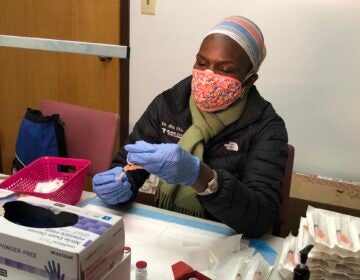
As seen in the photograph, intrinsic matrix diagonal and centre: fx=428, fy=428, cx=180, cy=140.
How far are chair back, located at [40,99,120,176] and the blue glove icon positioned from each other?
3.59 feet

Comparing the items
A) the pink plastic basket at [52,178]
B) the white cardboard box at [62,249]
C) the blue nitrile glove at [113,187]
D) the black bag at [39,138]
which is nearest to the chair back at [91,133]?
the black bag at [39,138]

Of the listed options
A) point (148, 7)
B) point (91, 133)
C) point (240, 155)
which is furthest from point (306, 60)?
→ point (91, 133)

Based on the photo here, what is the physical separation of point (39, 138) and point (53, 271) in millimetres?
1444

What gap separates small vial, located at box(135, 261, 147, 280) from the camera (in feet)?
3.23

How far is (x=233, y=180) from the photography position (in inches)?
46.7

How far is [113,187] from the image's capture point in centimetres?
133

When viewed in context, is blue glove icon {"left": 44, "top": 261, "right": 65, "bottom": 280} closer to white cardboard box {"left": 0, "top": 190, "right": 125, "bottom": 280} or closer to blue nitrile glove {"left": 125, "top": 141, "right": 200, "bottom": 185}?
white cardboard box {"left": 0, "top": 190, "right": 125, "bottom": 280}

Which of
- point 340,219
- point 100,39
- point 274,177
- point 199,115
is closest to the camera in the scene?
point 340,219

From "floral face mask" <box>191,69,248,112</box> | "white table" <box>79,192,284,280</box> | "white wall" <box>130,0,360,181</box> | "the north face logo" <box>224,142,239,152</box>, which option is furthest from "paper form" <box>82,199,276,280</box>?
"white wall" <box>130,0,360,181</box>

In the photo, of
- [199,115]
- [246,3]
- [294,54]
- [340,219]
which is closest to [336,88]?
[294,54]

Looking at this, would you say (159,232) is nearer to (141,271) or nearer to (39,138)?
(141,271)

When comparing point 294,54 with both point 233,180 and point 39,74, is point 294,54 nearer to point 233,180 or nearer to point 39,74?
point 233,180

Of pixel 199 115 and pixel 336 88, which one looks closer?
pixel 199 115

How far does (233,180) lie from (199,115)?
35 centimetres
